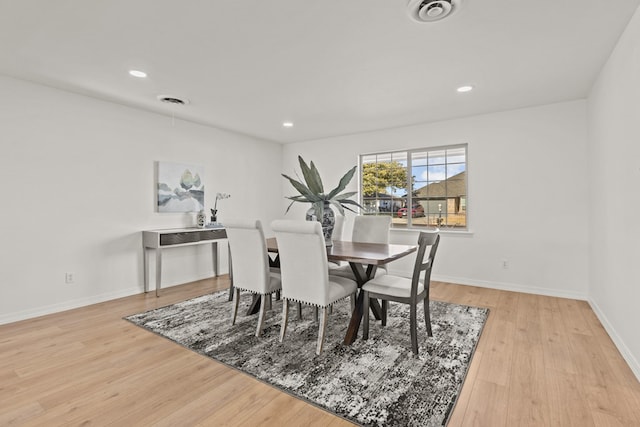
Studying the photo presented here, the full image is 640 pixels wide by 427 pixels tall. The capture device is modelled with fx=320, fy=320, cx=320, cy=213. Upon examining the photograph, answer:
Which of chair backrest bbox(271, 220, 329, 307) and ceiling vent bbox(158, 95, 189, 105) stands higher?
ceiling vent bbox(158, 95, 189, 105)

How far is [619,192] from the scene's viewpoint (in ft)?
8.19

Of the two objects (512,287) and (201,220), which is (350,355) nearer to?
(512,287)

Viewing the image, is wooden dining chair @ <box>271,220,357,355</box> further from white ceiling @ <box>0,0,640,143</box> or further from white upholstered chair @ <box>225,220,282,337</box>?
white ceiling @ <box>0,0,640,143</box>

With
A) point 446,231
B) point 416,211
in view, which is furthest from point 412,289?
point 416,211

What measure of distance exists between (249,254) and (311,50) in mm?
1781

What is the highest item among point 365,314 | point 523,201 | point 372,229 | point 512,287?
point 523,201

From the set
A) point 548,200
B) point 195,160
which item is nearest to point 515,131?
point 548,200

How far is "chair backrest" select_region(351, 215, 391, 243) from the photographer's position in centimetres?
402

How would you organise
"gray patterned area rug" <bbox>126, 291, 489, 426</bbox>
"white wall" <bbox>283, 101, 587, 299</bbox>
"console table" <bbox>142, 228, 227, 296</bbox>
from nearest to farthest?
"gray patterned area rug" <bbox>126, 291, 489, 426</bbox> → "white wall" <bbox>283, 101, 587, 299</bbox> → "console table" <bbox>142, 228, 227, 296</bbox>

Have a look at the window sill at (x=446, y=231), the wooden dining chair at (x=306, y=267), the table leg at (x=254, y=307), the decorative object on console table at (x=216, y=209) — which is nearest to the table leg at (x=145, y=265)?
the decorative object on console table at (x=216, y=209)

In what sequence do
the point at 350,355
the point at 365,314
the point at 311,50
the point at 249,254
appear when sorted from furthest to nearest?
the point at 249,254
the point at 365,314
the point at 311,50
the point at 350,355

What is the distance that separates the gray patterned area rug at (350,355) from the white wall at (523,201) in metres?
1.20

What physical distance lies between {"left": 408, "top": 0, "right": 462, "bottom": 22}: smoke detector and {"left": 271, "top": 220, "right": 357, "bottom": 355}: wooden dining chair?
1.51 m

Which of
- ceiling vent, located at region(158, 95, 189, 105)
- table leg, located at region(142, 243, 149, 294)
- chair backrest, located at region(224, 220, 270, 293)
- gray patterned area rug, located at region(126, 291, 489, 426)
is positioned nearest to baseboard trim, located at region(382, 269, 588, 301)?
gray patterned area rug, located at region(126, 291, 489, 426)
